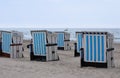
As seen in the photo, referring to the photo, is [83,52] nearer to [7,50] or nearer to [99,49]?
[99,49]

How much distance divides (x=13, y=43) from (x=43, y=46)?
2039 mm

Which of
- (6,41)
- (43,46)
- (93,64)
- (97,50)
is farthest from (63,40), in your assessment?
(97,50)

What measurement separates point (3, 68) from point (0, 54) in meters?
5.80

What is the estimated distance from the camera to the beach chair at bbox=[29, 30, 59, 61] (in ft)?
46.3

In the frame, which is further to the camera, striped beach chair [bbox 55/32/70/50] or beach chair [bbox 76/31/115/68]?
striped beach chair [bbox 55/32/70/50]

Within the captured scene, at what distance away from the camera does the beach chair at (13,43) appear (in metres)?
15.5

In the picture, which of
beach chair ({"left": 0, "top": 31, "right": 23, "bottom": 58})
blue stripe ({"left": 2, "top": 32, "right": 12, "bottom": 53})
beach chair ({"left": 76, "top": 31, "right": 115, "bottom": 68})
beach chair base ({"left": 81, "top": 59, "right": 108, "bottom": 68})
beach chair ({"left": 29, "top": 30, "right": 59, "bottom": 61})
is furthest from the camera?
blue stripe ({"left": 2, "top": 32, "right": 12, "bottom": 53})

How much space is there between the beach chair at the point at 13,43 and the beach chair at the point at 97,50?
4.79m

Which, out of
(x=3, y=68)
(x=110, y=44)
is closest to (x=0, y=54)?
(x=3, y=68)

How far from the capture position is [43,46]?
14.2 meters

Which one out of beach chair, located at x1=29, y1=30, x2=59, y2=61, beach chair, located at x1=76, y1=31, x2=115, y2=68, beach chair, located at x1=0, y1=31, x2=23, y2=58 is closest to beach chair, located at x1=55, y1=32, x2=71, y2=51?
beach chair, located at x1=0, y1=31, x2=23, y2=58

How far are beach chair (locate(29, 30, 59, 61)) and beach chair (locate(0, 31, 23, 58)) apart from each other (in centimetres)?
143

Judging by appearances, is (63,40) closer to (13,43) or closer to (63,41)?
(63,41)

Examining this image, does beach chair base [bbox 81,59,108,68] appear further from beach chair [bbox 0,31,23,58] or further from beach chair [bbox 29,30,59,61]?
beach chair [bbox 0,31,23,58]
